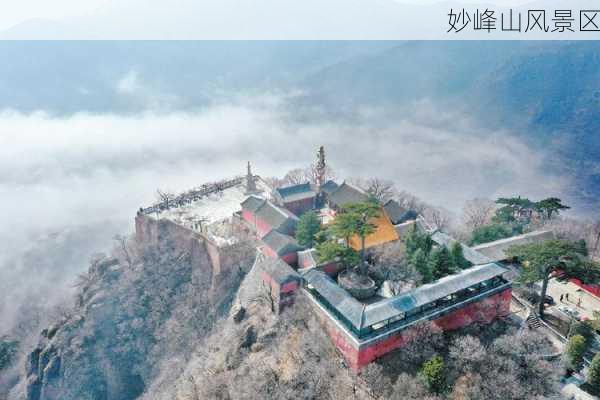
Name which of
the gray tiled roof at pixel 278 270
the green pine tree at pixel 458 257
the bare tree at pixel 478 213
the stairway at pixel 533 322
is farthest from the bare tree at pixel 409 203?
the gray tiled roof at pixel 278 270

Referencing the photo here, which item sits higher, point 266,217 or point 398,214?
point 266,217

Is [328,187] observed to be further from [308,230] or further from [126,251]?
[126,251]

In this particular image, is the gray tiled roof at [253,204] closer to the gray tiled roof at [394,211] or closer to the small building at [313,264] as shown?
the small building at [313,264]

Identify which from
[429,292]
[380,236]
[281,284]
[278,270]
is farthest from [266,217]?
[429,292]

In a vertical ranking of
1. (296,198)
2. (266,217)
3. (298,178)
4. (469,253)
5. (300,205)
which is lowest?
(469,253)

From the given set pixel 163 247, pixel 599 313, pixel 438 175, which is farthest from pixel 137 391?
pixel 438 175

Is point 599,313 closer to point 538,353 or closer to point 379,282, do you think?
point 538,353

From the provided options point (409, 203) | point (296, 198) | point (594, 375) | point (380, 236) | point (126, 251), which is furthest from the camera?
point (409, 203)
